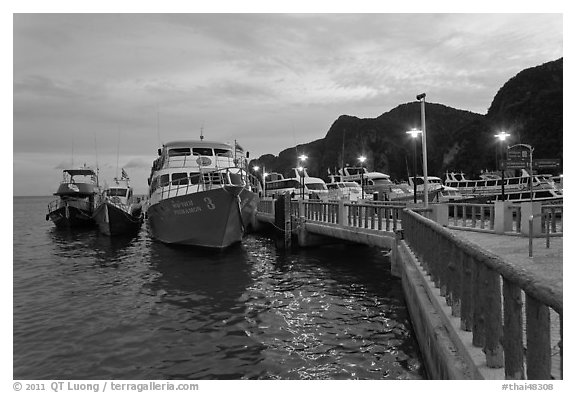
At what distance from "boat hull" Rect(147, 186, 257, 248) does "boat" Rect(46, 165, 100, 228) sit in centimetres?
2207

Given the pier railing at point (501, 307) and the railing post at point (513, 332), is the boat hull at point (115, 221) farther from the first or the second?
the railing post at point (513, 332)

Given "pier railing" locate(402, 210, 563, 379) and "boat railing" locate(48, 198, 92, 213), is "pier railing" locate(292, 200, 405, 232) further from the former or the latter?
"boat railing" locate(48, 198, 92, 213)

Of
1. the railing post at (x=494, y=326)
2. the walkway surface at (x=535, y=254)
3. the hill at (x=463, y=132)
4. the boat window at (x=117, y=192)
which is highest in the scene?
the hill at (x=463, y=132)

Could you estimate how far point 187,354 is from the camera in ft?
24.7

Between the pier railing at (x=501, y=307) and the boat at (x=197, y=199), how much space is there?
45.2ft

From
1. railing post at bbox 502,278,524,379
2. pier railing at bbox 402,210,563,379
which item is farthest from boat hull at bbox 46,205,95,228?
railing post at bbox 502,278,524,379

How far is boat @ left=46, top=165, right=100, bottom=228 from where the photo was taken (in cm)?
3900

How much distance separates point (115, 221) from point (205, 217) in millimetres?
13748

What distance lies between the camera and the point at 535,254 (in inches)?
343

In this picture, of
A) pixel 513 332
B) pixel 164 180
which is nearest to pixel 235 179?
pixel 164 180

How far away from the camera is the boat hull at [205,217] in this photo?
59.9 ft

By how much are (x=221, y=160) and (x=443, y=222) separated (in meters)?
15.1

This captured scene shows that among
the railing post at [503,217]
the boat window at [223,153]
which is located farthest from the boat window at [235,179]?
the railing post at [503,217]

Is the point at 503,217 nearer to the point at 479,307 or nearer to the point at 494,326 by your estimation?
the point at 479,307
